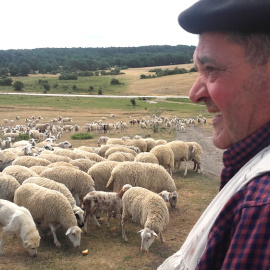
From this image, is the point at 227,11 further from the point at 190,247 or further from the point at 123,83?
the point at 123,83

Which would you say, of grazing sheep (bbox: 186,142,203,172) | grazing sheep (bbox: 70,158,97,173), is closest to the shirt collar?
grazing sheep (bbox: 70,158,97,173)

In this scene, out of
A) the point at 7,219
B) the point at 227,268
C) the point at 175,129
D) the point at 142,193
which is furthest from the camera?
the point at 175,129

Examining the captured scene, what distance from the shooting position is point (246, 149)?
1135 mm

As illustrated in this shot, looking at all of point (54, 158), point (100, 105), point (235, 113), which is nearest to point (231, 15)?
point (235, 113)

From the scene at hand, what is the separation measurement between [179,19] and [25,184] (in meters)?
7.57

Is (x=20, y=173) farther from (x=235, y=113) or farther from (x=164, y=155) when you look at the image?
(x=235, y=113)

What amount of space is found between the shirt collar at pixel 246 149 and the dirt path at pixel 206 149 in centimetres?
1340

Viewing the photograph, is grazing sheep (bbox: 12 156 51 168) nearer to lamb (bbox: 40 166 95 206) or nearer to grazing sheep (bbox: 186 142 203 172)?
lamb (bbox: 40 166 95 206)

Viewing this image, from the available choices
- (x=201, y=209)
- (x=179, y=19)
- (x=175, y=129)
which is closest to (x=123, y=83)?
(x=175, y=129)

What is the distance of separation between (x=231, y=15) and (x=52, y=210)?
284 inches

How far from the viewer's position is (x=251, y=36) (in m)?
1.07

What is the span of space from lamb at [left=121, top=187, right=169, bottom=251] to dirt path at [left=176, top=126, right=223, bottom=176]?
7.23m

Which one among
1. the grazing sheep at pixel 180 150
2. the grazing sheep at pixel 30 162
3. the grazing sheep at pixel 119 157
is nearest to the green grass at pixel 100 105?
the grazing sheep at pixel 180 150

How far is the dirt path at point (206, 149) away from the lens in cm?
1504
